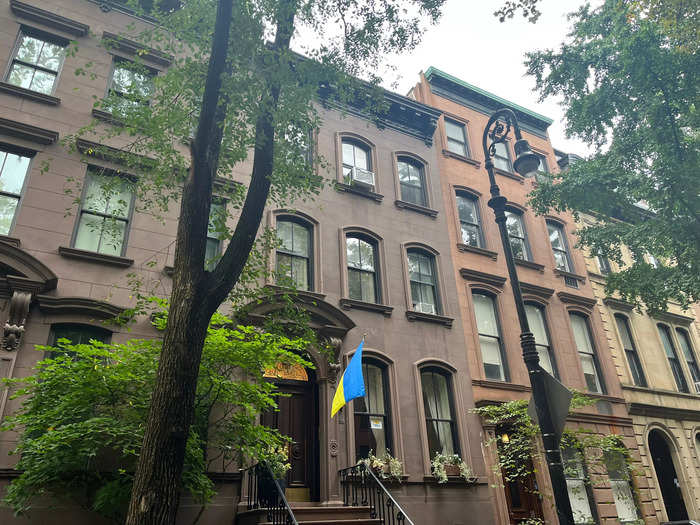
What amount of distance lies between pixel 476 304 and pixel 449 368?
2726 millimetres

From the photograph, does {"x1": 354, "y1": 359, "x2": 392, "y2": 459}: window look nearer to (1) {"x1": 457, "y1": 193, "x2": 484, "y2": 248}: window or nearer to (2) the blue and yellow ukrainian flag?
(2) the blue and yellow ukrainian flag

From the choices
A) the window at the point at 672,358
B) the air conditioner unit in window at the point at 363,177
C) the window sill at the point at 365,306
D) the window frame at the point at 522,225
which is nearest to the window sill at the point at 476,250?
the window frame at the point at 522,225

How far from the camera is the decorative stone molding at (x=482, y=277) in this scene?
14.8 meters

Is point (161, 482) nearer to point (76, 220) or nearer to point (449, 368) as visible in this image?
point (76, 220)

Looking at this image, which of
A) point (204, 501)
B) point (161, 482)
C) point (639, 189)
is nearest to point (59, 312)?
point (204, 501)

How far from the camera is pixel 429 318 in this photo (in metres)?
13.2

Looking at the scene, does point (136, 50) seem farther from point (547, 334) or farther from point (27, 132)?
point (547, 334)

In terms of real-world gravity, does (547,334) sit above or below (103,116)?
below

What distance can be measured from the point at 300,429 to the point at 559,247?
476 inches

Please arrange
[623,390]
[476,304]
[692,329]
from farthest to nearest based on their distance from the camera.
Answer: [692,329]
[623,390]
[476,304]

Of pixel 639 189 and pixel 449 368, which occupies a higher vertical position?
pixel 639 189

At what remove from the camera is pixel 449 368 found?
508 inches

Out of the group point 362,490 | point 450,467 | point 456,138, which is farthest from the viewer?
point 456,138

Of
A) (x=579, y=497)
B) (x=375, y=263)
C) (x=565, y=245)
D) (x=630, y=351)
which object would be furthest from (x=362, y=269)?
(x=630, y=351)
